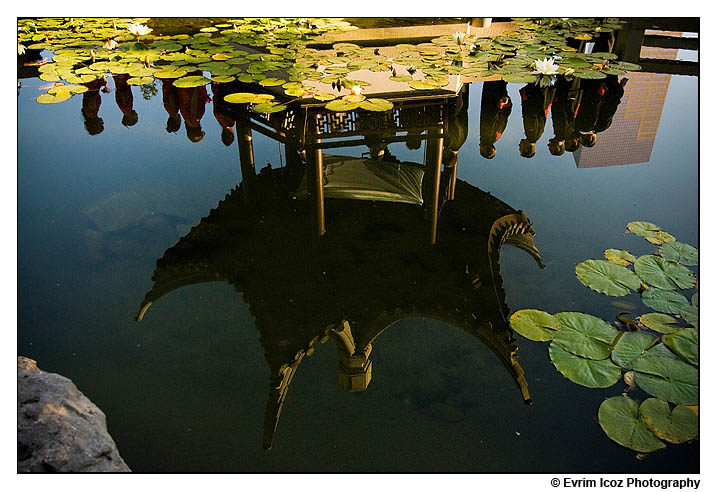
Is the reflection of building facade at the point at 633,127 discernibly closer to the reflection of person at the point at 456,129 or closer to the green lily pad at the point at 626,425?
the reflection of person at the point at 456,129

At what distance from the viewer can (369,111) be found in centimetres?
334

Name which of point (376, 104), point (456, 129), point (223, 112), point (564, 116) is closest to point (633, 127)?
point (564, 116)

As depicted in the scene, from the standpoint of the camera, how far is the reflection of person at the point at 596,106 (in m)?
3.52

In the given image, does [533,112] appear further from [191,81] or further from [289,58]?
[191,81]

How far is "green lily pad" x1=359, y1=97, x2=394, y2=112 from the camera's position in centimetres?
324

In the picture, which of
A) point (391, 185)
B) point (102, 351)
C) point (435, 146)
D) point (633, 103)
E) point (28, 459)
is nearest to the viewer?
point (28, 459)

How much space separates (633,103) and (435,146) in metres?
1.85

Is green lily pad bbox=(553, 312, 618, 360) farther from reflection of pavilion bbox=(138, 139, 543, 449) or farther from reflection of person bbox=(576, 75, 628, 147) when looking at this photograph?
reflection of person bbox=(576, 75, 628, 147)

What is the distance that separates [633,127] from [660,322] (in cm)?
221

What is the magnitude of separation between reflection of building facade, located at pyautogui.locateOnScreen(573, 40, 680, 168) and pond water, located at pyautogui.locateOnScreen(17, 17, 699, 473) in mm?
26

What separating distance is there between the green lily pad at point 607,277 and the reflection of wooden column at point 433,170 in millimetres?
685

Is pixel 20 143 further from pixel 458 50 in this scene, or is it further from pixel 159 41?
pixel 458 50

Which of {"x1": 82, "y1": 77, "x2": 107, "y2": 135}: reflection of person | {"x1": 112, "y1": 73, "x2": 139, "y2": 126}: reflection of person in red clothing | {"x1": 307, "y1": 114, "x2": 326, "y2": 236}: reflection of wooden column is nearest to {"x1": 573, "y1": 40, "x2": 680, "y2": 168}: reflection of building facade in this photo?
{"x1": 307, "y1": 114, "x2": 326, "y2": 236}: reflection of wooden column
